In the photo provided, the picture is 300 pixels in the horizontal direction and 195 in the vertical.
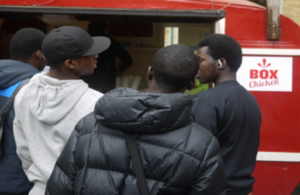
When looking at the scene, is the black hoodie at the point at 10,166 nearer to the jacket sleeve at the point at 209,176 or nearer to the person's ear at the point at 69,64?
the person's ear at the point at 69,64

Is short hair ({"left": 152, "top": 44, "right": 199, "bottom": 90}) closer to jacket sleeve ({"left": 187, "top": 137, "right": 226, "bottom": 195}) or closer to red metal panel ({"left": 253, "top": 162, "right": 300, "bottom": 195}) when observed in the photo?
jacket sleeve ({"left": 187, "top": 137, "right": 226, "bottom": 195})

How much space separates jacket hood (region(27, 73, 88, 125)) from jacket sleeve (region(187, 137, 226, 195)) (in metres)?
0.75

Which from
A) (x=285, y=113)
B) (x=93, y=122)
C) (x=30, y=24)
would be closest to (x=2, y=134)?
(x=93, y=122)

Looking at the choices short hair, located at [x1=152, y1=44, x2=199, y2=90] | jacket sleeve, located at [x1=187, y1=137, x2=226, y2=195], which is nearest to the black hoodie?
short hair, located at [x1=152, y1=44, x2=199, y2=90]

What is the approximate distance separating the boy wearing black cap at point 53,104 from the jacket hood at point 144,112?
0.41 m

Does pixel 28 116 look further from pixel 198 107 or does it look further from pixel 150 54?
pixel 150 54

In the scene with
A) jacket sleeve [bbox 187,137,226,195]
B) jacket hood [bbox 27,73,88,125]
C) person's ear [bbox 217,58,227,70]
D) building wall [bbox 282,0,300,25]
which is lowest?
jacket sleeve [bbox 187,137,226,195]

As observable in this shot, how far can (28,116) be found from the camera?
1.64m

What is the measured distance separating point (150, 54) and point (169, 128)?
5.12m

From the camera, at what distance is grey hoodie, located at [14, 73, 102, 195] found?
1.57 metres

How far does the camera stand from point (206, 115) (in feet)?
5.73

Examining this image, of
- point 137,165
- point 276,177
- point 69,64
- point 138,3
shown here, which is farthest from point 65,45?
point 276,177

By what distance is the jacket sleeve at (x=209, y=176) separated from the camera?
1.21 m

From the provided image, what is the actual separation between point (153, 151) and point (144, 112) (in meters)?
0.16
